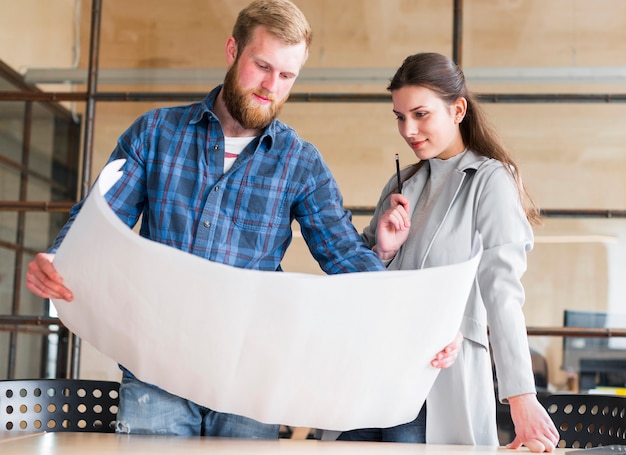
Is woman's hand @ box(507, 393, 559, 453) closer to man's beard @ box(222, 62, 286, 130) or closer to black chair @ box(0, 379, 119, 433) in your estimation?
man's beard @ box(222, 62, 286, 130)

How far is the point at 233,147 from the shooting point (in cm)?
164

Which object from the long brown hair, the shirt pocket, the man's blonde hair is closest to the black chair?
the shirt pocket

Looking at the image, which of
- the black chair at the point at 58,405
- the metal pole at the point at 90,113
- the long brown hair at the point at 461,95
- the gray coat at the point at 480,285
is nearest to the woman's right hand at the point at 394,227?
the gray coat at the point at 480,285

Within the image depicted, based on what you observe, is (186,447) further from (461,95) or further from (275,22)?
(461,95)

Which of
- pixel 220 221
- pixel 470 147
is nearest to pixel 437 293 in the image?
pixel 220 221

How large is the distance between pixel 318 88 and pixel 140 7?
90 cm

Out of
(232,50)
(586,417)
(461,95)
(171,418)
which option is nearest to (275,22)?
(232,50)

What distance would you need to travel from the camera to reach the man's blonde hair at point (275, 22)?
158 centimetres

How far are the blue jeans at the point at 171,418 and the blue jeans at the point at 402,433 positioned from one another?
0.72 ft

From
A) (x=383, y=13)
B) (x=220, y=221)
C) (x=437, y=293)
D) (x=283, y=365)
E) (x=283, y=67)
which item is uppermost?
(x=383, y=13)

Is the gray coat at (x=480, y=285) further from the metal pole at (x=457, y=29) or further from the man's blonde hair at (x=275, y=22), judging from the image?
the metal pole at (x=457, y=29)

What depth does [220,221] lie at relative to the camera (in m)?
1.55

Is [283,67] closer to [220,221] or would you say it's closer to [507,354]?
[220,221]

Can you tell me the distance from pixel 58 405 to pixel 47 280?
554 mm
